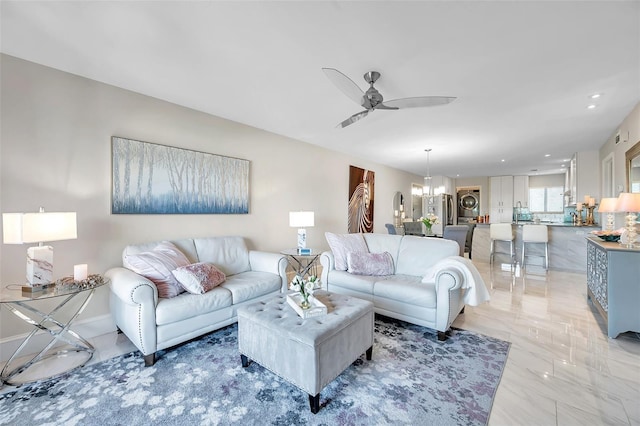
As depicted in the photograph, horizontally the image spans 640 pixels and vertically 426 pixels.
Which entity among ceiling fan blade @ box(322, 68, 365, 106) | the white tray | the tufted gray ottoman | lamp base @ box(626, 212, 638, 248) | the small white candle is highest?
ceiling fan blade @ box(322, 68, 365, 106)

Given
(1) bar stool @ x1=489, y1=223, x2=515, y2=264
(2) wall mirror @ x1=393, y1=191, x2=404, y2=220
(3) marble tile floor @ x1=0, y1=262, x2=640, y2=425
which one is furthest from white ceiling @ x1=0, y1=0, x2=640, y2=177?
(2) wall mirror @ x1=393, y1=191, x2=404, y2=220

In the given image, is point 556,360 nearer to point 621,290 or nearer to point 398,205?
point 621,290

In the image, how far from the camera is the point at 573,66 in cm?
232

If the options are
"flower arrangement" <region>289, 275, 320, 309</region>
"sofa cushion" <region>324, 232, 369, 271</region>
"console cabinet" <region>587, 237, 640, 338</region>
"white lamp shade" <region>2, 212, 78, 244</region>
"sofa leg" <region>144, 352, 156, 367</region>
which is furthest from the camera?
"sofa cushion" <region>324, 232, 369, 271</region>

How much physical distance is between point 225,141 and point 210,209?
96 cm

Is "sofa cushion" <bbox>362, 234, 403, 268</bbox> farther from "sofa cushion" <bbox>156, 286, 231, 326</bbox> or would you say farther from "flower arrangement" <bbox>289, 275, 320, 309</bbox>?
"sofa cushion" <bbox>156, 286, 231, 326</bbox>

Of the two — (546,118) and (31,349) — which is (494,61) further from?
(31,349)

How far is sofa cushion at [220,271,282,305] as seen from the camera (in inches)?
104

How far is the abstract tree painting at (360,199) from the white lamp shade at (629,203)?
13.2ft

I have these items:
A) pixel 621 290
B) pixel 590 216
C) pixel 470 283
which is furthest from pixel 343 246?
pixel 590 216

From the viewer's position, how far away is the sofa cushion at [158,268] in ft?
7.78

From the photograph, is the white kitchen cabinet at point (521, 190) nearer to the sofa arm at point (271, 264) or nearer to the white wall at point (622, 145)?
the white wall at point (622, 145)

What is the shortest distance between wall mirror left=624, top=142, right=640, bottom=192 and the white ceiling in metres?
0.53

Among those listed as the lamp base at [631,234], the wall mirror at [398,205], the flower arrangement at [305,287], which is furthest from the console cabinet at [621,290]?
the wall mirror at [398,205]
